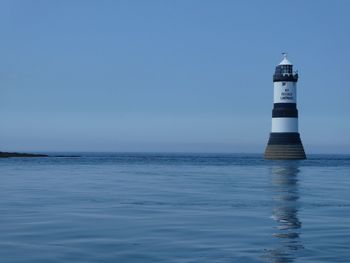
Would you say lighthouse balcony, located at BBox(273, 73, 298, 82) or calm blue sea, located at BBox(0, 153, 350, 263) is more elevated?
lighthouse balcony, located at BBox(273, 73, 298, 82)

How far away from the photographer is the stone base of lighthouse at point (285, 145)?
3238 inches

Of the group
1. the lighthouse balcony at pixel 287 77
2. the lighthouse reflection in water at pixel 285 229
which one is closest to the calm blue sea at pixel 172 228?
the lighthouse reflection in water at pixel 285 229

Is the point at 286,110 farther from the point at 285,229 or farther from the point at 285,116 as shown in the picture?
the point at 285,229

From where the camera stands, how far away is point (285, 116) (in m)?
81.2

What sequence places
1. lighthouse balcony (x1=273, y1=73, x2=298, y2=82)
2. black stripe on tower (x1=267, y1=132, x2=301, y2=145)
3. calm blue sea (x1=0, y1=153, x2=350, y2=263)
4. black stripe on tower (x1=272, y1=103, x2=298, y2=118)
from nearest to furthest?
calm blue sea (x1=0, y1=153, x2=350, y2=263) → black stripe on tower (x1=272, y1=103, x2=298, y2=118) → black stripe on tower (x1=267, y1=132, x2=301, y2=145) → lighthouse balcony (x1=273, y1=73, x2=298, y2=82)

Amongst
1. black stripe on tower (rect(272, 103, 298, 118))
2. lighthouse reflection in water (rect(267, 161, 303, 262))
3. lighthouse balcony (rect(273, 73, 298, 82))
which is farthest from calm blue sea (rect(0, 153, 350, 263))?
lighthouse balcony (rect(273, 73, 298, 82))

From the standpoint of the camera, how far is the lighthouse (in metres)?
81.4

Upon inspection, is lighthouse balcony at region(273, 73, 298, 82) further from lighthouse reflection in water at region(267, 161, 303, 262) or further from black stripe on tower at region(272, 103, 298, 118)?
lighthouse reflection in water at region(267, 161, 303, 262)

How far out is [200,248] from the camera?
13938 mm

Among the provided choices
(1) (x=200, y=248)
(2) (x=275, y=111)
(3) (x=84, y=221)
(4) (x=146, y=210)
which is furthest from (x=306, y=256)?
(2) (x=275, y=111)

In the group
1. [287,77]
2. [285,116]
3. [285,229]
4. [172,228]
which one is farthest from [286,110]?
[172,228]

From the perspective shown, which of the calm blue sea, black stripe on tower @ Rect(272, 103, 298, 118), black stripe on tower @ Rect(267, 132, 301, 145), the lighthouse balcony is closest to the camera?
the calm blue sea

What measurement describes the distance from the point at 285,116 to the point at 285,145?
3.79m

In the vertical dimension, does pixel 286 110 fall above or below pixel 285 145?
above
